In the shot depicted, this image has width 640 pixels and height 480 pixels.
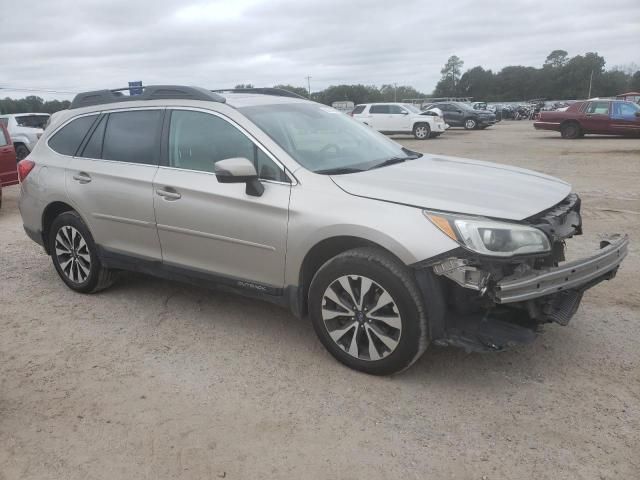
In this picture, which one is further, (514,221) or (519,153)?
(519,153)

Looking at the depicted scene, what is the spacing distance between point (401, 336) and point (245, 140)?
1.68 m

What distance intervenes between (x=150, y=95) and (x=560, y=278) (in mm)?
3266

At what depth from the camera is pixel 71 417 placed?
3.05 m

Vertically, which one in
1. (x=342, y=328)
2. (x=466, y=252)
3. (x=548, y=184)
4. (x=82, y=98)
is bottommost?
(x=342, y=328)

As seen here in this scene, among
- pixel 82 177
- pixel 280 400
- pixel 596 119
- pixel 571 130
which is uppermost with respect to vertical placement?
pixel 596 119

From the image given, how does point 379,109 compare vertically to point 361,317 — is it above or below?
above

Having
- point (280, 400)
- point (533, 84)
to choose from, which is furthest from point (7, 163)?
point (533, 84)

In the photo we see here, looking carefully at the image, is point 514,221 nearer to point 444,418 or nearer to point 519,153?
point 444,418

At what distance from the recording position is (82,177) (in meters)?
4.62

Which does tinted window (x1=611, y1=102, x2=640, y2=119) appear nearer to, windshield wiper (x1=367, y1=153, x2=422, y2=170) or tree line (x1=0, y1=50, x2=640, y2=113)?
windshield wiper (x1=367, y1=153, x2=422, y2=170)

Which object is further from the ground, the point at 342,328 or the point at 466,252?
the point at 466,252

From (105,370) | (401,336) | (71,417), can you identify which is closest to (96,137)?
(105,370)

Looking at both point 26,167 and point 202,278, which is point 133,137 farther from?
point 26,167

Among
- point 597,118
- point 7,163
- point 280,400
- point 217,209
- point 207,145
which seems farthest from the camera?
point 597,118
